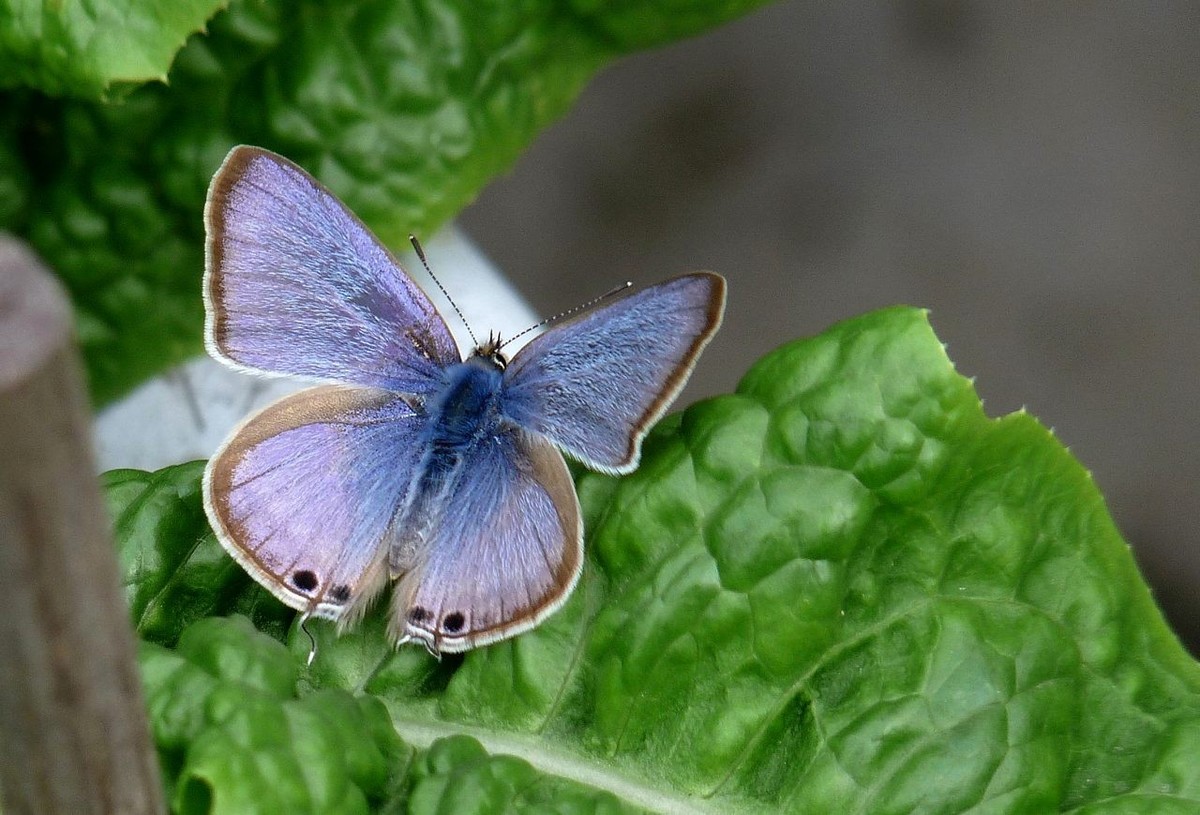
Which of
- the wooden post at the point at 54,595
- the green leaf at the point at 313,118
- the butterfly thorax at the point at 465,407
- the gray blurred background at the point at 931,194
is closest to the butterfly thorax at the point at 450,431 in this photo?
the butterfly thorax at the point at 465,407

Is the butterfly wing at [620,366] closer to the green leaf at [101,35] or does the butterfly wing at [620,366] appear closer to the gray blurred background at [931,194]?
the green leaf at [101,35]

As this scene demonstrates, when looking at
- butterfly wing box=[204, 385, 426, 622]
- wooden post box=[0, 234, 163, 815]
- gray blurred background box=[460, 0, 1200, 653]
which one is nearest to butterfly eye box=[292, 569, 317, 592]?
butterfly wing box=[204, 385, 426, 622]

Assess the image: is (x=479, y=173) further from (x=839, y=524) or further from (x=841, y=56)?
(x=841, y=56)

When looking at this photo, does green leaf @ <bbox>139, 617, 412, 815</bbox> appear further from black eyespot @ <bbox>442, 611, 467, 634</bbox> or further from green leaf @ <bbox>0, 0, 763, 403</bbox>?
green leaf @ <bbox>0, 0, 763, 403</bbox>

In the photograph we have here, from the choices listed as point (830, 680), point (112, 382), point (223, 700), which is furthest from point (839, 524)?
point (112, 382)

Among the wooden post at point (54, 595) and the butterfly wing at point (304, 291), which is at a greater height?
the wooden post at point (54, 595)

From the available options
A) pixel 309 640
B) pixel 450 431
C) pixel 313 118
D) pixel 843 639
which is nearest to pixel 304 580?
pixel 309 640
